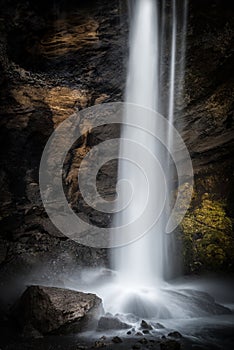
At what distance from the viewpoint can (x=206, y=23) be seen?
10477 millimetres

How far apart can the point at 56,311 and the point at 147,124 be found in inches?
291

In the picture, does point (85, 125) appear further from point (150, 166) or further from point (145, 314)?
point (145, 314)

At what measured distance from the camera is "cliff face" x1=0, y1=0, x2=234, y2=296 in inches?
396

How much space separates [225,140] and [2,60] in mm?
8055

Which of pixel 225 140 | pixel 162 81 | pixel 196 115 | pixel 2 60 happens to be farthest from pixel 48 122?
pixel 225 140

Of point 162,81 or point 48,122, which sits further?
point 162,81

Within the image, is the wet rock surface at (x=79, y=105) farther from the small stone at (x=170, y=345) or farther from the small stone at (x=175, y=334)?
the small stone at (x=170, y=345)

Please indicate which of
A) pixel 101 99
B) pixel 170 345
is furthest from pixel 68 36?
pixel 170 345

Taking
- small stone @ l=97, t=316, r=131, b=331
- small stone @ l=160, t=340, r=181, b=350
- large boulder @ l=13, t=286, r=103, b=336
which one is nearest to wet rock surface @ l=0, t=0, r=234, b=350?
large boulder @ l=13, t=286, r=103, b=336

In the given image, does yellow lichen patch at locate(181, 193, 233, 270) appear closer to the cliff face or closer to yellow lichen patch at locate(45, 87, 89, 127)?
the cliff face

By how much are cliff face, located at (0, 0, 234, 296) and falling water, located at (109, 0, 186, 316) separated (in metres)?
0.49

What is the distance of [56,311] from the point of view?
598 cm

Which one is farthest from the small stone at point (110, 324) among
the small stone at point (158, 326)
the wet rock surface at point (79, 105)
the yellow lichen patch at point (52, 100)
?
the yellow lichen patch at point (52, 100)

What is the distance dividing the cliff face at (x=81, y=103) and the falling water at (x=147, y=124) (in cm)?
49
